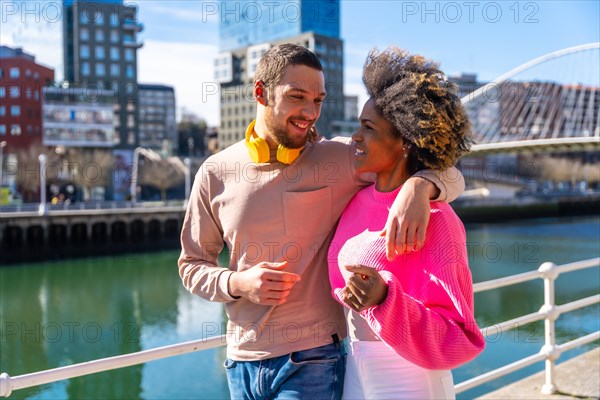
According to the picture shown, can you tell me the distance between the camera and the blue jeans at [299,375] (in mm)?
1654

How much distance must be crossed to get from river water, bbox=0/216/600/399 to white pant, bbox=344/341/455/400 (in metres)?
3.07

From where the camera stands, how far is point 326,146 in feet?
5.95

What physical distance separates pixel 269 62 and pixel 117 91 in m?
53.9

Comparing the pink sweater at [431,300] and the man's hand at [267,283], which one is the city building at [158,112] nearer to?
the man's hand at [267,283]

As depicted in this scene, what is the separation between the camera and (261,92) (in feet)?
5.65

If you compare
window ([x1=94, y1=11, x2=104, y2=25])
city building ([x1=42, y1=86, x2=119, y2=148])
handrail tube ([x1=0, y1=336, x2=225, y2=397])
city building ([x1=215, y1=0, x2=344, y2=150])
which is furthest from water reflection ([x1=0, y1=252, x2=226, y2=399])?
window ([x1=94, y1=11, x2=104, y2=25])

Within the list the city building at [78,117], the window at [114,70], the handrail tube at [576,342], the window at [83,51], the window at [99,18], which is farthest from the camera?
the window at [114,70]

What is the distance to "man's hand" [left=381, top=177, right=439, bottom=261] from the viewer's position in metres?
1.41

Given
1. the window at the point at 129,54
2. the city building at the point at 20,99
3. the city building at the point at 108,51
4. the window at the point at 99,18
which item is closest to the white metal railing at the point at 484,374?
the city building at the point at 20,99

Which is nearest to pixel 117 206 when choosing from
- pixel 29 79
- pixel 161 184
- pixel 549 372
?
pixel 161 184

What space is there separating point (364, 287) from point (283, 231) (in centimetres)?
40

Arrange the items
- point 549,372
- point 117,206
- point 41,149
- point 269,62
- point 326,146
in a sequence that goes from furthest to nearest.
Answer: point 41,149
point 117,206
point 549,372
point 326,146
point 269,62

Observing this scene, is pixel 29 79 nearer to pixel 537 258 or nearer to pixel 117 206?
pixel 117 206

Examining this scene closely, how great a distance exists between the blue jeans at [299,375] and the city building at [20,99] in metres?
46.5
